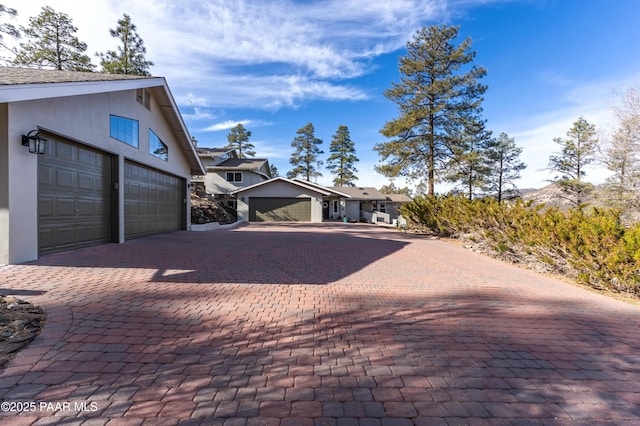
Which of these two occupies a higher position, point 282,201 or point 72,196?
point 282,201

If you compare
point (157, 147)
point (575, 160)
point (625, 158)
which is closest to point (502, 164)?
point (575, 160)

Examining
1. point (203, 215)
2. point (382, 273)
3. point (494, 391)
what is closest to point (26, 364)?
point (494, 391)

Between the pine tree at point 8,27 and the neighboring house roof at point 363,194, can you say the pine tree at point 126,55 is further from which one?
the neighboring house roof at point 363,194

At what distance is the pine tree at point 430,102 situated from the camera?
17.2 metres

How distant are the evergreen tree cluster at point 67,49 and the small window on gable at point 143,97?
12180 millimetres

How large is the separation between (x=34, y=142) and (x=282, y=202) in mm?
18712

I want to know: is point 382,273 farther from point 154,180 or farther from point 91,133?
point 154,180

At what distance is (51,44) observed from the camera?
1792 centimetres

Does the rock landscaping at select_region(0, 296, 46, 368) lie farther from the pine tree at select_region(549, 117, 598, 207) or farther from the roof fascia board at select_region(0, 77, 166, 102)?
the pine tree at select_region(549, 117, 598, 207)

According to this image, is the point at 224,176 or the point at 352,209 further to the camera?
the point at 352,209

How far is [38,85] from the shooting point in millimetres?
5391

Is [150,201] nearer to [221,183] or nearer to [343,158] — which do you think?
[221,183]

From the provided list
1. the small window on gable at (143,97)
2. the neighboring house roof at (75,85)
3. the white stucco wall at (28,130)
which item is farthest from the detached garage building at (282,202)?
the white stucco wall at (28,130)

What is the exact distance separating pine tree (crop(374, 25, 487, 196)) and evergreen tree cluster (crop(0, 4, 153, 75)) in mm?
18016
